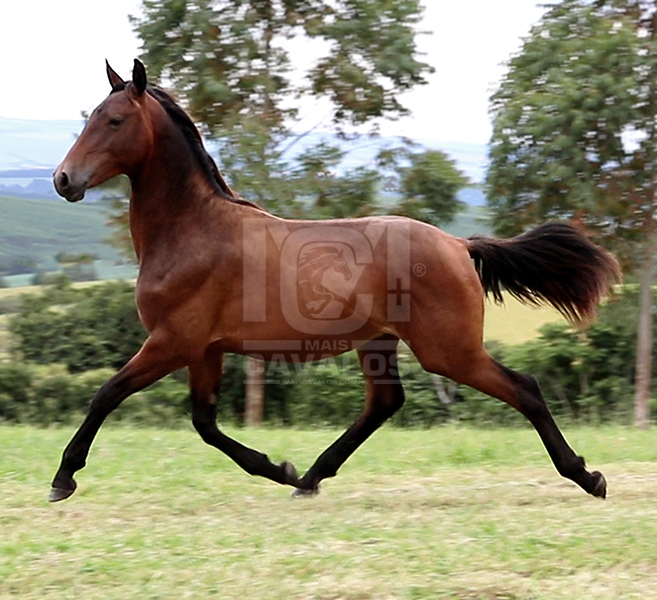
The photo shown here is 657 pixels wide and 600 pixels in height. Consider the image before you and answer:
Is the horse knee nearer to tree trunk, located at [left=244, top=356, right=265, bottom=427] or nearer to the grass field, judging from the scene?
the grass field

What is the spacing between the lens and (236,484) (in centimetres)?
604

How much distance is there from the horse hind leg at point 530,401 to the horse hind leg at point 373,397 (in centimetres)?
61

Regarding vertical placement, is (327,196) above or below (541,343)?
above

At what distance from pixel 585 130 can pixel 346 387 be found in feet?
15.5

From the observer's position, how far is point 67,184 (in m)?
5.17

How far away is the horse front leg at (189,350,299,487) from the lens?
18.4ft

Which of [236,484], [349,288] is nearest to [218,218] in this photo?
[349,288]

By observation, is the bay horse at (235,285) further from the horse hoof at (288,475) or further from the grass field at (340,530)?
the grass field at (340,530)

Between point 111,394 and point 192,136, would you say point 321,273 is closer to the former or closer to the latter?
point 192,136

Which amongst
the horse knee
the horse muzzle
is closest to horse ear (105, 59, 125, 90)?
the horse muzzle

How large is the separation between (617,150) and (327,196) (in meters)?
3.67

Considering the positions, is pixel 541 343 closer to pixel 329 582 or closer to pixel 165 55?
pixel 165 55

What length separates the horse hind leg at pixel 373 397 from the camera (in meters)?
5.87

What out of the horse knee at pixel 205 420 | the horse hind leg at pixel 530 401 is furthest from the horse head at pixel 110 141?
the horse hind leg at pixel 530 401
